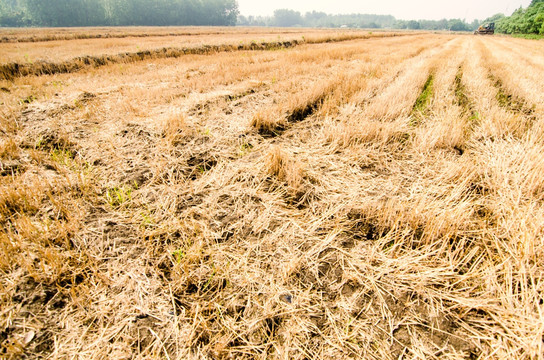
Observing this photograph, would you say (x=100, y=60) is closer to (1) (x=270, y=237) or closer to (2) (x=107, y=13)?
(1) (x=270, y=237)

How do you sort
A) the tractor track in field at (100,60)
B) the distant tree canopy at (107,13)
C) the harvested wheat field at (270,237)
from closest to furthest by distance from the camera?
the harvested wheat field at (270,237), the tractor track in field at (100,60), the distant tree canopy at (107,13)

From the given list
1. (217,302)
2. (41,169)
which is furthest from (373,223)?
(41,169)

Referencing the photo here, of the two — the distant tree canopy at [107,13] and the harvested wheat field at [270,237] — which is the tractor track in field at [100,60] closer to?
the harvested wheat field at [270,237]

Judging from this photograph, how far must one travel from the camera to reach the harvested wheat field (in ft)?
4.05

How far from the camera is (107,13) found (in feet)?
235

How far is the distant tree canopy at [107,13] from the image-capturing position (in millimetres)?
68188

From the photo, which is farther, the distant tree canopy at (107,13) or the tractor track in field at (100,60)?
the distant tree canopy at (107,13)

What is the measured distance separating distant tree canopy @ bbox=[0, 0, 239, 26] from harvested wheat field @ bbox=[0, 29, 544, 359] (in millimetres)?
94124

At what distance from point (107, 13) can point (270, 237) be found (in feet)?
327

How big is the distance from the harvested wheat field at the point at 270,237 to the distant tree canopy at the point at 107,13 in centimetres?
9412

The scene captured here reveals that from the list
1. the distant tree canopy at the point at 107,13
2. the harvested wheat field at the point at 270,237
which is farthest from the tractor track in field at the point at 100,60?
the distant tree canopy at the point at 107,13

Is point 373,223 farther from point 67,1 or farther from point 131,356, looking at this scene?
point 67,1

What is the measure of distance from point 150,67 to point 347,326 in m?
9.74

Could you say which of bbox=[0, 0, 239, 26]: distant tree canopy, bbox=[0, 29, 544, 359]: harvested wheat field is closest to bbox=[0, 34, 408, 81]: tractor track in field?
bbox=[0, 29, 544, 359]: harvested wheat field
